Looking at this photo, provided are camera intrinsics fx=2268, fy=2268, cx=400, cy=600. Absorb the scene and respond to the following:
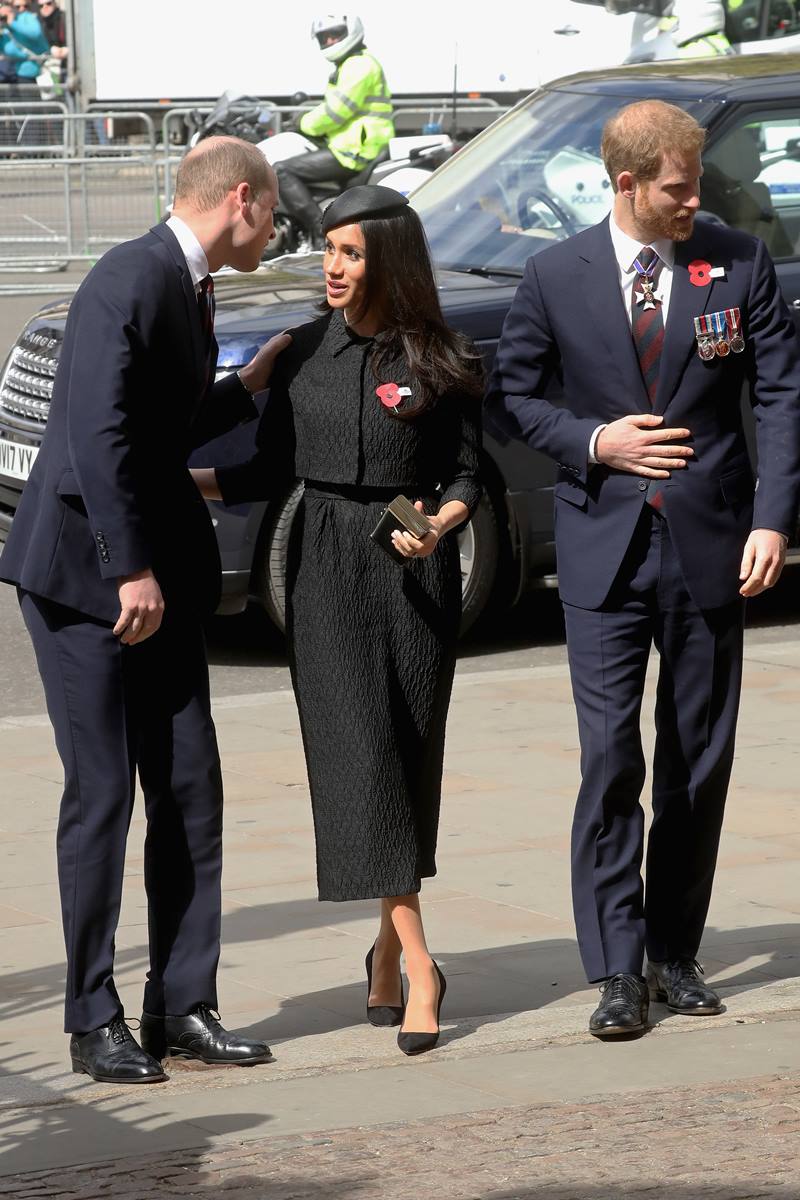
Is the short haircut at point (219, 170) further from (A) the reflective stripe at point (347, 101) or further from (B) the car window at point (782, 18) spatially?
(B) the car window at point (782, 18)

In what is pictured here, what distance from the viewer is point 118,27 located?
91.8 ft

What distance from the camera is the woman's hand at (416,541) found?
470cm

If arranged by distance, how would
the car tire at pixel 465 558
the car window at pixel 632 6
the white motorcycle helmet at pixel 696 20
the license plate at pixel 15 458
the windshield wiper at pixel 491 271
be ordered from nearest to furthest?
the car tire at pixel 465 558 < the license plate at pixel 15 458 < the windshield wiper at pixel 491 271 < the white motorcycle helmet at pixel 696 20 < the car window at pixel 632 6

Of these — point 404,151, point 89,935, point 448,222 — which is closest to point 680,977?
point 89,935

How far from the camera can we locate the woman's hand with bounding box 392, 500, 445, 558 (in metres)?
4.70

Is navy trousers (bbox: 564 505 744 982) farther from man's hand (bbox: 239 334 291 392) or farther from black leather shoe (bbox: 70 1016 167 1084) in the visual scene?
black leather shoe (bbox: 70 1016 167 1084)

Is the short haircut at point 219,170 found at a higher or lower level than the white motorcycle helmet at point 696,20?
higher

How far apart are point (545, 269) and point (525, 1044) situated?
5.49 ft

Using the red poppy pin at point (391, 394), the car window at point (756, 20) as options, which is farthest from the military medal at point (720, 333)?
the car window at point (756, 20)

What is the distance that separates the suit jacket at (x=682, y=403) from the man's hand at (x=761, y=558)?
0.03m

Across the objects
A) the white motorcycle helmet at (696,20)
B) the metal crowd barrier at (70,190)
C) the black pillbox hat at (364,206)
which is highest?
the black pillbox hat at (364,206)

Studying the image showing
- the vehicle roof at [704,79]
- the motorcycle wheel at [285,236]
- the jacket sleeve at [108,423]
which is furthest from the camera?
the motorcycle wheel at [285,236]

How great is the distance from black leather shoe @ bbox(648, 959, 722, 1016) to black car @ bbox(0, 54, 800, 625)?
3521 mm

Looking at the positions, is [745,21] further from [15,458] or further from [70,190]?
[15,458]
